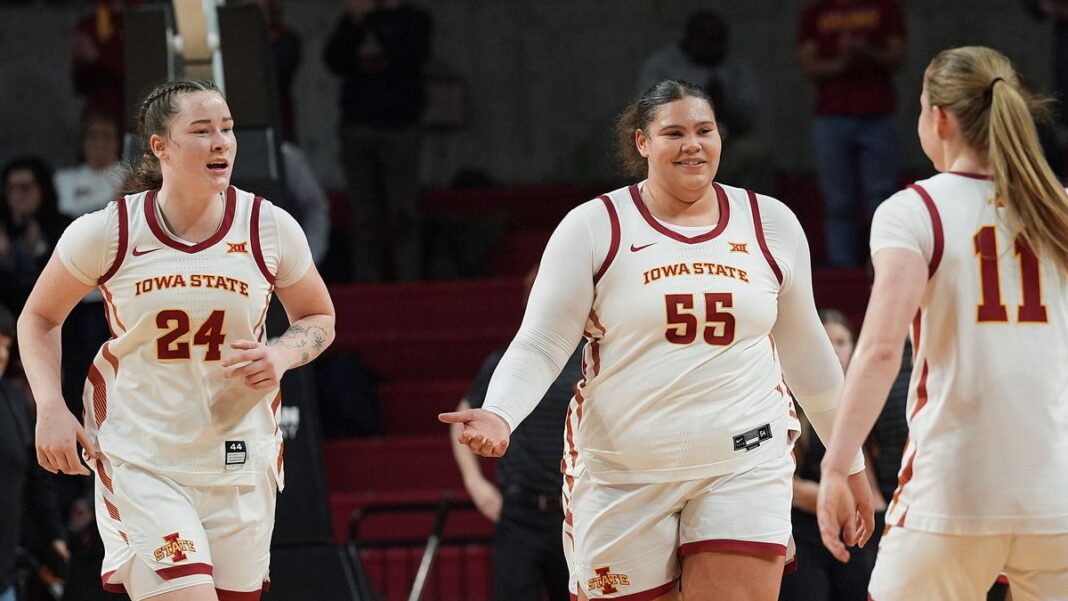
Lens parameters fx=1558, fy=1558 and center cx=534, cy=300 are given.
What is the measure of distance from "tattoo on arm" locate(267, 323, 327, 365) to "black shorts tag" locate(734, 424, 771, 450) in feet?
4.40

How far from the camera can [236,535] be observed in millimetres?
4648

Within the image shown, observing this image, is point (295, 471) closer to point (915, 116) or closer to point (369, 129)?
point (369, 129)

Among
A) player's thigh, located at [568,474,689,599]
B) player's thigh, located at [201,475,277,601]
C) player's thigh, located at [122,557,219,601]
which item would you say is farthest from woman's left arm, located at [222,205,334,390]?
player's thigh, located at [568,474,689,599]

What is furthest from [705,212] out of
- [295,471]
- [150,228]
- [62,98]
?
[62,98]

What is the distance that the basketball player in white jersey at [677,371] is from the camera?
441 cm

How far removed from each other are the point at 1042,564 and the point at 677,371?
1135 millimetres

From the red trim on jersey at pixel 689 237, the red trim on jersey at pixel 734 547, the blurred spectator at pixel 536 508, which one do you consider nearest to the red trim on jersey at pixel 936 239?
the red trim on jersey at pixel 689 237

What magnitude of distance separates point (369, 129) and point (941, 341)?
699 cm

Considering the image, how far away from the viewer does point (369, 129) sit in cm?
1041

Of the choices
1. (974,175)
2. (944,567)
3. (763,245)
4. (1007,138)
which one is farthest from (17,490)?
(1007,138)

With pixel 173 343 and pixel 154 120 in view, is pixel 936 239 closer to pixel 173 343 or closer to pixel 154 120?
pixel 173 343

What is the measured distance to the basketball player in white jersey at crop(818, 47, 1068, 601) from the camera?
3.76m

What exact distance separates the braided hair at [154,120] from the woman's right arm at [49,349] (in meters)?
0.44

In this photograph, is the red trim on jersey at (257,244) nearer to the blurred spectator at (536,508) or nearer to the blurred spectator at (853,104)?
the blurred spectator at (536,508)
